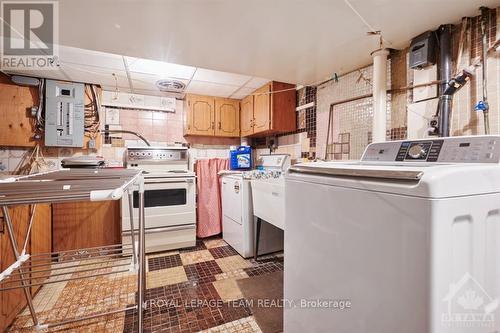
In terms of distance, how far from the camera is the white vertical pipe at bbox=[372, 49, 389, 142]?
5.67ft

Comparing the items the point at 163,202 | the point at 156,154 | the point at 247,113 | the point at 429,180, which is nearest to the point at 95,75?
the point at 156,154

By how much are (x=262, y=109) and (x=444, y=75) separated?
189 centimetres

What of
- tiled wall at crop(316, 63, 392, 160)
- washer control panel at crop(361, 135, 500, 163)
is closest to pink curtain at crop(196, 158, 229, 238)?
tiled wall at crop(316, 63, 392, 160)

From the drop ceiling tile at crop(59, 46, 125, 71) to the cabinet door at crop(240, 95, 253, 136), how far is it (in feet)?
5.34

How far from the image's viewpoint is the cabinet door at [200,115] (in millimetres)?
3262

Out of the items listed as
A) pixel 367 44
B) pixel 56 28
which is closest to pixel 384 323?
pixel 367 44

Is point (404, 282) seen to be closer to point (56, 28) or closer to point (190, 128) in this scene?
point (56, 28)

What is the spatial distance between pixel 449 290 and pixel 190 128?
3138mm

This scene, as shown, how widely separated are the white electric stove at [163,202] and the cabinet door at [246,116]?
1.12 meters

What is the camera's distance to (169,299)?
66.7 inches

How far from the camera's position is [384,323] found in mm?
682

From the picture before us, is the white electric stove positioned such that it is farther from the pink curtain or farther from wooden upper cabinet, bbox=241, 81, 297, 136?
wooden upper cabinet, bbox=241, 81, 297, 136

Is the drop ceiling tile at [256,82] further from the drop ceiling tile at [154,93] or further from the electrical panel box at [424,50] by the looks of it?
the electrical panel box at [424,50]

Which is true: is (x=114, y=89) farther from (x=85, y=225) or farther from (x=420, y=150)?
(x=420, y=150)
